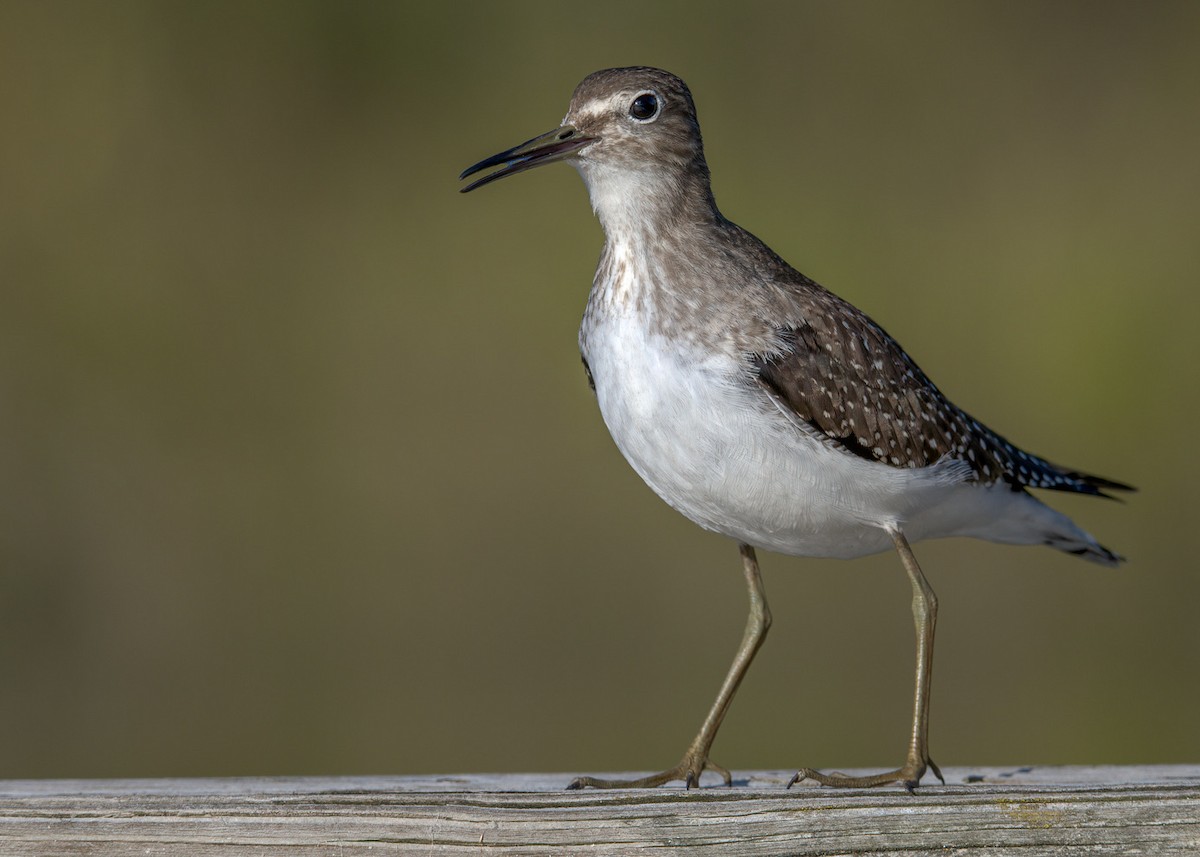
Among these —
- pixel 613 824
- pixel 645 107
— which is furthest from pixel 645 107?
pixel 613 824

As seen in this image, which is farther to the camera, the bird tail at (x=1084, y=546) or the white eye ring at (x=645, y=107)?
the bird tail at (x=1084, y=546)

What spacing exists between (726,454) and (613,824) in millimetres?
954

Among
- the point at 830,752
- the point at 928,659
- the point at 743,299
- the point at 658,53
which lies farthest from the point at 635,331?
the point at 658,53

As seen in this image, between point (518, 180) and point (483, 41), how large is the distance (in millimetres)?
955

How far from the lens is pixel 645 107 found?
12.3 ft

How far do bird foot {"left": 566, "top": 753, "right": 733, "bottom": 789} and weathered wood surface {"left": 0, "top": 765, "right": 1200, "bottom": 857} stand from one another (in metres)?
0.55

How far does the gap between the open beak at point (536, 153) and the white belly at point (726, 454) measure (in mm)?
406

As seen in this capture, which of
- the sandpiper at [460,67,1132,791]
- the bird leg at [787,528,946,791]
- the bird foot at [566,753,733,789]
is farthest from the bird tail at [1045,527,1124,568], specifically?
the bird foot at [566,753,733,789]

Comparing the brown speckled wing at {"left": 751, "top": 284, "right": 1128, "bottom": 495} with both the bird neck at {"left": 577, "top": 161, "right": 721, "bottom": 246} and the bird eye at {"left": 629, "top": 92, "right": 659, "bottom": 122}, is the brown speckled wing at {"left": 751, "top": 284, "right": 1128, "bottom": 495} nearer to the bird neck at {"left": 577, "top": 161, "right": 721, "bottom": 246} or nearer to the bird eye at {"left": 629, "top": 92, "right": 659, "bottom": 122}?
the bird neck at {"left": 577, "top": 161, "right": 721, "bottom": 246}

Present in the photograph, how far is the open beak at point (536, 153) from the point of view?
358 centimetres

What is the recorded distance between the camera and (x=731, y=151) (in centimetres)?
838

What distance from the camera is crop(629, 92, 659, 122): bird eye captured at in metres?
3.72

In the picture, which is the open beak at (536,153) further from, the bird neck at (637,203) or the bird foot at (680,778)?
the bird foot at (680,778)

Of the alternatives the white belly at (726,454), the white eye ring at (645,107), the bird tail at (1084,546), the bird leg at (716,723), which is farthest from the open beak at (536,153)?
the bird tail at (1084,546)
